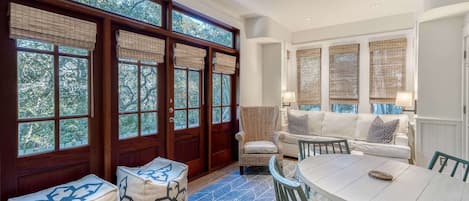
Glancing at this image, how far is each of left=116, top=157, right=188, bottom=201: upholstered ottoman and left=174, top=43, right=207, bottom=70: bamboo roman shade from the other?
1.40 m

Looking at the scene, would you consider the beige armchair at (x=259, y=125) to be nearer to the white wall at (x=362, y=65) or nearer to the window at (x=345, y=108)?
the white wall at (x=362, y=65)

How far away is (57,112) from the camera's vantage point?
2.21 meters

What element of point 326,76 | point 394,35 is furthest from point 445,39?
point 326,76

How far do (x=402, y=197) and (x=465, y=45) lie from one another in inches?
123

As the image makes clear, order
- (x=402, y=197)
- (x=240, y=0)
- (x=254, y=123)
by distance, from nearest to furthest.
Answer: (x=402, y=197) → (x=240, y=0) → (x=254, y=123)

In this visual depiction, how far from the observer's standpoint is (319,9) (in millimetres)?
4121

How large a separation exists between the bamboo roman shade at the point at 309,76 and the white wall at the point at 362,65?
0.08 meters

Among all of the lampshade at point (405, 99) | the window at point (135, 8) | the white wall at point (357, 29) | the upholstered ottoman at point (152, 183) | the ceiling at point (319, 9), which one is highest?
the ceiling at point (319, 9)

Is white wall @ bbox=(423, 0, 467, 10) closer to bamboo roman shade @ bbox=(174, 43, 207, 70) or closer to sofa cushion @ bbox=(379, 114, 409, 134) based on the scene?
sofa cushion @ bbox=(379, 114, 409, 134)

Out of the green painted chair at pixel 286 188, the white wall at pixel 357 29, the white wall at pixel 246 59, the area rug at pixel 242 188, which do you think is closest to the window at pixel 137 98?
the area rug at pixel 242 188

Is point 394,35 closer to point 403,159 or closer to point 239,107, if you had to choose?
point 403,159

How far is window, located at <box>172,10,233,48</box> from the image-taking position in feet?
11.4

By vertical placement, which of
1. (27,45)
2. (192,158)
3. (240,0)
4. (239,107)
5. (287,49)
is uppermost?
(240,0)

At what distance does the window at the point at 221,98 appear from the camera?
413cm
